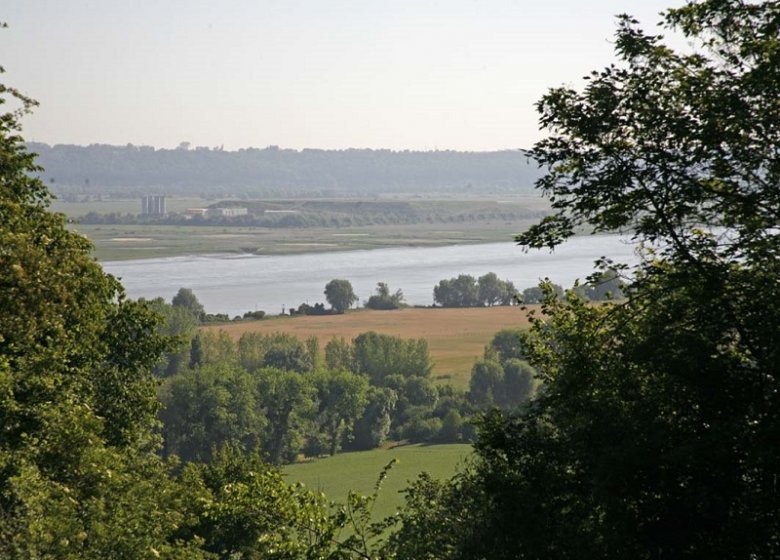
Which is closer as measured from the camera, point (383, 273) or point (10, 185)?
point (10, 185)

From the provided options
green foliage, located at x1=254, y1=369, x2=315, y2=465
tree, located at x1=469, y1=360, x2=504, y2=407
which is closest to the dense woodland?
green foliage, located at x1=254, y1=369, x2=315, y2=465

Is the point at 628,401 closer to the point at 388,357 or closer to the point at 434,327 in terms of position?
the point at 388,357

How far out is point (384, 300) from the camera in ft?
314

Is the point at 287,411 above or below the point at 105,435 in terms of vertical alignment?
below

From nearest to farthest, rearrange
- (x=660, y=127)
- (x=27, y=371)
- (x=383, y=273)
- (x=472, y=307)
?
(x=660, y=127), (x=27, y=371), (x=472, y=307), (x=383, y=273)

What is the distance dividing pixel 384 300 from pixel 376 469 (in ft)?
150

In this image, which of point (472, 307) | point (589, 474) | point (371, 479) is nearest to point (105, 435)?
point (589, 474)

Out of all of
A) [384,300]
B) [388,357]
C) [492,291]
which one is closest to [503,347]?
[388,357]

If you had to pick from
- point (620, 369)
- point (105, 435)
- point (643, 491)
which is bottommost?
point (105, 435)

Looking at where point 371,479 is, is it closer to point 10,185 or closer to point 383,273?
point 10,185

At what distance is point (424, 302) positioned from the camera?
102 metres

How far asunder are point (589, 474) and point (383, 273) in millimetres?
115331

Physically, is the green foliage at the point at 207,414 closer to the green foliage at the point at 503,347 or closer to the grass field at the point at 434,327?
the grass field at the point at 434,327

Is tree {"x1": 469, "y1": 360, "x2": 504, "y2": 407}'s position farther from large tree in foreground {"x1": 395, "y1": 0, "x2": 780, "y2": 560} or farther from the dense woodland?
large tree in foreground {"x1": 395, "y1": 0, "x2": 780, "y2": 560}
